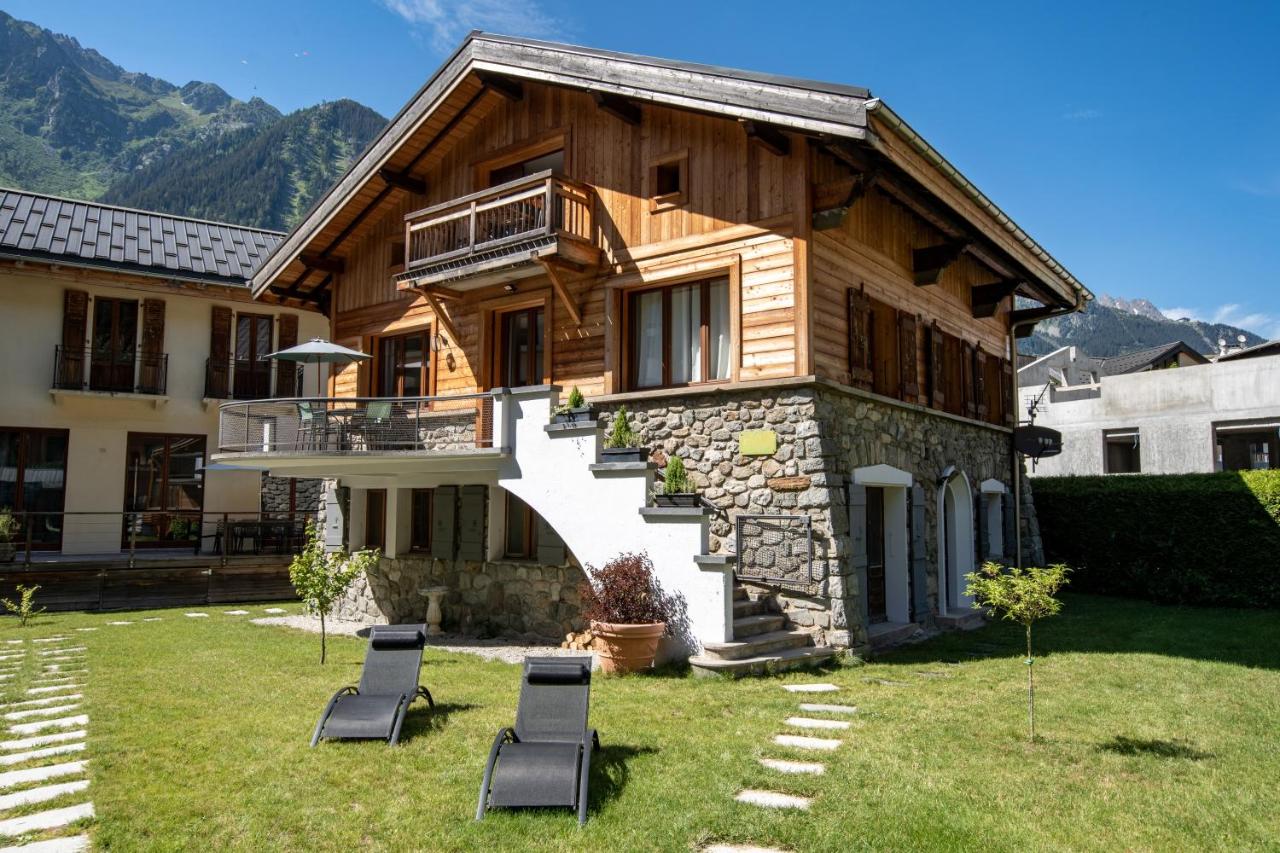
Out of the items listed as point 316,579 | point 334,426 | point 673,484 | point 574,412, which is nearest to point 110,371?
point 334,426

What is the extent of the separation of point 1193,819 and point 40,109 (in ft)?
424

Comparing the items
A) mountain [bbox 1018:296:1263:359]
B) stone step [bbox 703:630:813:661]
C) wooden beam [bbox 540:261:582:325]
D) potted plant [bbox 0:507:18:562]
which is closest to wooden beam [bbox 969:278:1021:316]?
wooden beam [bbox 540:261:582:325]

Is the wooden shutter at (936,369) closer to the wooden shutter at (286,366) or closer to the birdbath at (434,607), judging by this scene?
the birdbath at (434,607)

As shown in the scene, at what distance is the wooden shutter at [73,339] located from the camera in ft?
66.7

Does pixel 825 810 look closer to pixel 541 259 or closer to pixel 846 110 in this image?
pixel 846 110

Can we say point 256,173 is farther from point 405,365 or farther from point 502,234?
point 502,234

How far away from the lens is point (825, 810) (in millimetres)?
5238

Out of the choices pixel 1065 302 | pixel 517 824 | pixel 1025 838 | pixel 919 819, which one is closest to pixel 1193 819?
pixel 1025 838

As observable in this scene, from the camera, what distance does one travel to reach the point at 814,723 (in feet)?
24.0

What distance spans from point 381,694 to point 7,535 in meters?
15.0

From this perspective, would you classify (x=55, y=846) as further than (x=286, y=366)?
No

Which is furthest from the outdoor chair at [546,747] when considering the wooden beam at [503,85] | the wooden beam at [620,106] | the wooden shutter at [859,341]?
the wooden beam at [503,85]

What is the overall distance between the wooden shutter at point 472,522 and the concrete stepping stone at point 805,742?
7.95 metres

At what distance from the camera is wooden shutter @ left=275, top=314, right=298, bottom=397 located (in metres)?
23.1
